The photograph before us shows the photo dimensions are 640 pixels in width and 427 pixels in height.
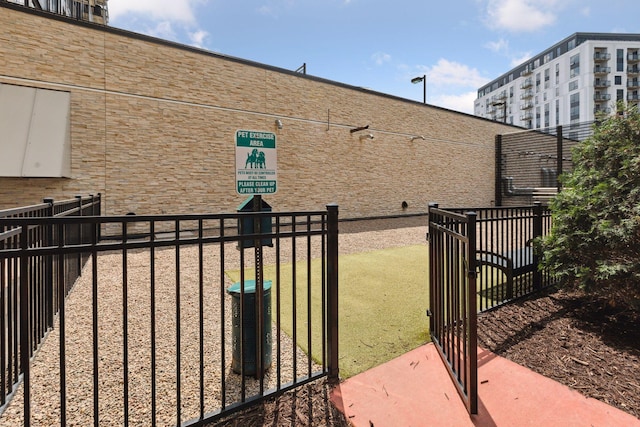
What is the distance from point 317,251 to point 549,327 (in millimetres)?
5519

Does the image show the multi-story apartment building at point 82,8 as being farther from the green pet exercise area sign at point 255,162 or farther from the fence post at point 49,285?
the green pet exercise area sign at point 255,162

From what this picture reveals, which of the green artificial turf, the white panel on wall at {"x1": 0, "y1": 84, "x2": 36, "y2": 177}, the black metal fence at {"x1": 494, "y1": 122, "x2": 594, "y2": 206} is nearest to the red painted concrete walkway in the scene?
the green artificial turf

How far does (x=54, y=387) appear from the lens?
102 inches

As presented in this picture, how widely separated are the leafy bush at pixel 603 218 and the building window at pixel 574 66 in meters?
73.7

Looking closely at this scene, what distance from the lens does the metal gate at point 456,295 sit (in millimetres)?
2230

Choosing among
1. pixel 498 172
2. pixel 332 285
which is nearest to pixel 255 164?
pixel 332 285

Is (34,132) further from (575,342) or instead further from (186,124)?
(575,342)

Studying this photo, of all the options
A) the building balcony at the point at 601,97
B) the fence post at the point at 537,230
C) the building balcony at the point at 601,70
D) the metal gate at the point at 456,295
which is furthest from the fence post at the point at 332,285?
the building balcony at the point at 601,70

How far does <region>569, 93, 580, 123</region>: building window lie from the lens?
195 ft

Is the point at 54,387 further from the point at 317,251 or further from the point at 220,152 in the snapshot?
the point at 220,152

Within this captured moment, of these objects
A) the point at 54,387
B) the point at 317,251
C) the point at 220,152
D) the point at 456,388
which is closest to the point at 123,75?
the point at 220,152

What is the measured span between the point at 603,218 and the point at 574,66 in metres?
Result: 75.8

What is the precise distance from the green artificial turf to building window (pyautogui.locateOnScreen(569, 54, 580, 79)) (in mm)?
73122

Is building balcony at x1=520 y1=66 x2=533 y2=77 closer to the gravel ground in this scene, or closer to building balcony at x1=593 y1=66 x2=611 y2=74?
building balcony at x1=593 y1=66 x2=611 y2=74
